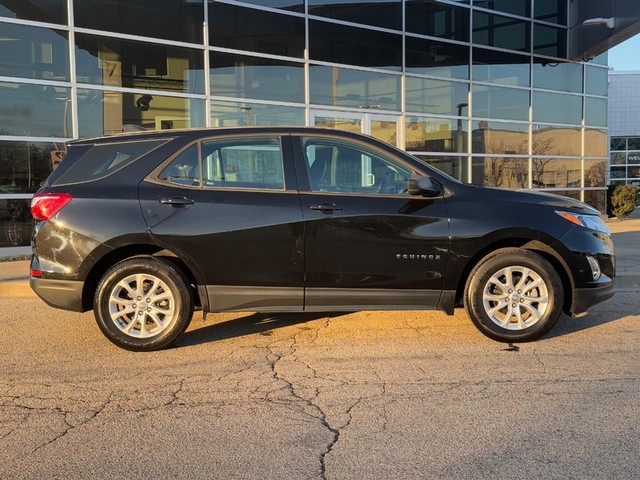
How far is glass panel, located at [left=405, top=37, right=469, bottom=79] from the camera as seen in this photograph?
555 inches

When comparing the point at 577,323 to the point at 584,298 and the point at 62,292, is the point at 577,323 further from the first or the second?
the point at 62,292

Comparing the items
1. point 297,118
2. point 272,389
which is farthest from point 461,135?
point 272,389

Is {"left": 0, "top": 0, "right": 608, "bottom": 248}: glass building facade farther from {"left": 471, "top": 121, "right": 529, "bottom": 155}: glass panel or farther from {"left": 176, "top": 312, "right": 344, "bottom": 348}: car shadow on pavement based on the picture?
{"left": 176, "top": 312, "right": 344, "bottom": 348}: car shadow on pavement

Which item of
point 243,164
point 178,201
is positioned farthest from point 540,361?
point 178,201

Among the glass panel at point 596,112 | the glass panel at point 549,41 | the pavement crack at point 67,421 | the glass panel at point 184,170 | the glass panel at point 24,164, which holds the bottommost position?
the pavement crack at point 67,421

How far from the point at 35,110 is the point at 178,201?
272 inches

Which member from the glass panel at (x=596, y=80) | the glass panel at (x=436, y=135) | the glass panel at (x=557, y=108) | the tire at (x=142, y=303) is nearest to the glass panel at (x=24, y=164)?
the tire at (x=142, y=303)

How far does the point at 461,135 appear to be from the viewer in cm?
1486

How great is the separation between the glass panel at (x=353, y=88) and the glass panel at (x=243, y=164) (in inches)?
324

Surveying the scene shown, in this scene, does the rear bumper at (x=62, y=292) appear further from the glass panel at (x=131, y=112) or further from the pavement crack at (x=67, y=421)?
the glass panel at (x=131, y=112)

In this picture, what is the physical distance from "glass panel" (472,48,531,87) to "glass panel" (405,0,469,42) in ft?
2.34

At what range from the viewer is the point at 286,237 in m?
4.80

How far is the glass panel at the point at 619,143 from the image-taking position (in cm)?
3928

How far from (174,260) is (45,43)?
24.4 ft
